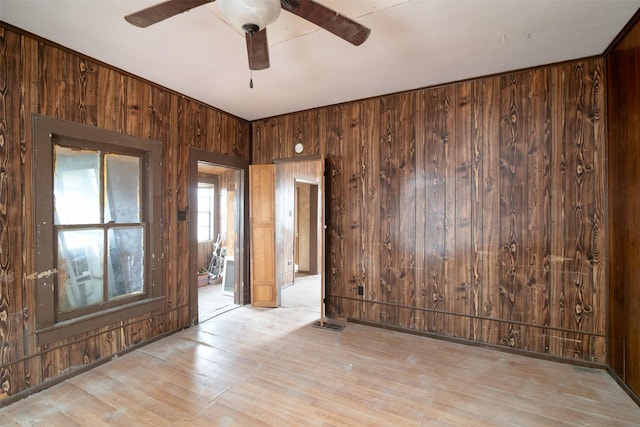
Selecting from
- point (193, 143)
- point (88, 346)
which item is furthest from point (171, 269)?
point (193, 143)

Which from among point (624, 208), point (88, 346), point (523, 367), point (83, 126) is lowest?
point (523, 367)

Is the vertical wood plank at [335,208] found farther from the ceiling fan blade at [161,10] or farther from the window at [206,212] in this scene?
the window at [206,212]

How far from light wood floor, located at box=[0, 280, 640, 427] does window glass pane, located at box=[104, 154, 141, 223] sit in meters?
1.38

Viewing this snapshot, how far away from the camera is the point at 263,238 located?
4.25 meters

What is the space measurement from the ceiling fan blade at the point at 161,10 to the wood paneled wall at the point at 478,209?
248 cm

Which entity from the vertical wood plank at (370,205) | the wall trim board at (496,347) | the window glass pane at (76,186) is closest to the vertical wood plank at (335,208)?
the vertical wood plank at (370,205)

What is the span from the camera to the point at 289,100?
11.9 ft

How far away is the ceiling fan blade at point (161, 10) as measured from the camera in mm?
Result: 1422

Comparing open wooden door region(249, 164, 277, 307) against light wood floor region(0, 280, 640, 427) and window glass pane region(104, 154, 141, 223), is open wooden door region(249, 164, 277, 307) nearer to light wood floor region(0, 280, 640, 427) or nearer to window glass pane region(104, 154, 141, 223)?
light wood floor region(0, 280, 640, 427)

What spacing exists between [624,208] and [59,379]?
187 inches

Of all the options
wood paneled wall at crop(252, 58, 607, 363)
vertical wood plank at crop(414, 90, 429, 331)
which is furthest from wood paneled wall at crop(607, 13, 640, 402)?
vertical wood plank at crop(414, 90, 429, 331)

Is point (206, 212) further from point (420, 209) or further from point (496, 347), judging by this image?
point (496, 347)

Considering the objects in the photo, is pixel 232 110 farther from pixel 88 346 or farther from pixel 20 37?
pixel 88 346

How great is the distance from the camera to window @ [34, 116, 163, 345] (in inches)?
91.0
